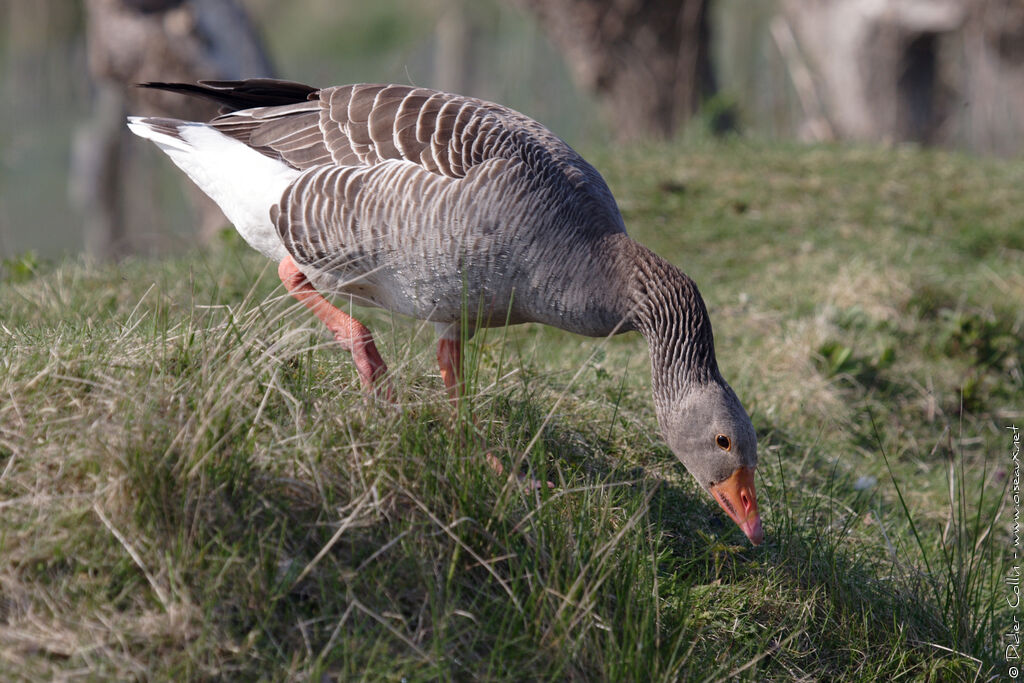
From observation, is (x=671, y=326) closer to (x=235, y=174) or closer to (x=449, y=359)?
(x=449, y=359)

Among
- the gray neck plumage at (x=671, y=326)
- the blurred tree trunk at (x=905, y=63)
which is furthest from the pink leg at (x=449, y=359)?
the blurred tree trunk at (x=905, y=63)

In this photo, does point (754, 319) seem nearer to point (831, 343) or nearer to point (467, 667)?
point (831, 343)

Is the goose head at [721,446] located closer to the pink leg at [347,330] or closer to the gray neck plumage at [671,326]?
the gray neck plumage at [671,326]

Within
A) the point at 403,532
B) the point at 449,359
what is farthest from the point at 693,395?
the point at 403,532

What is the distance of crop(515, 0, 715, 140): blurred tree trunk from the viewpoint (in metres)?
11.4

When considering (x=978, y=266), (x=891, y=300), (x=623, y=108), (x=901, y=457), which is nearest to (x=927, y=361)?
(x=891, y=300)

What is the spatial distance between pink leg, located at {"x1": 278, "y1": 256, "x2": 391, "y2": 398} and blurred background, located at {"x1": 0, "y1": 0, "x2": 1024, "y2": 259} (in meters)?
2.86

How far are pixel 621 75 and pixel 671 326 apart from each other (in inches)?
338

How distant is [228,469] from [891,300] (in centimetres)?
501

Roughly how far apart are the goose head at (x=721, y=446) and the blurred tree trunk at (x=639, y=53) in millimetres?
8560

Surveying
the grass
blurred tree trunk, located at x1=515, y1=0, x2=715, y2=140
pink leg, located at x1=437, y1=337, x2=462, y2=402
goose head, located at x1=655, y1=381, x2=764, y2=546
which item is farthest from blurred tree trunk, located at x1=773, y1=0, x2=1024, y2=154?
goose head, located at x1=655, y1=381, x2=764, y2=546

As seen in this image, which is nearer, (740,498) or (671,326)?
(740,498)

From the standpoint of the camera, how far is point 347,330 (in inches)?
173

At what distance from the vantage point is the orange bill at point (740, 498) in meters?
3.63
